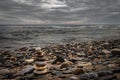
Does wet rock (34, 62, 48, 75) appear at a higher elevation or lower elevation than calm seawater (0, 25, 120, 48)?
lower

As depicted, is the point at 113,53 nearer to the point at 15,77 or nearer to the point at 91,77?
the point at 91,77

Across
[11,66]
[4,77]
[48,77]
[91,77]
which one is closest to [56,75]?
[48,77]

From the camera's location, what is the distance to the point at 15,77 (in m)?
5.14

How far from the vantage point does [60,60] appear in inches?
273

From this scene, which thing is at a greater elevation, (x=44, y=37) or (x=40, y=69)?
(x=44, y=37)

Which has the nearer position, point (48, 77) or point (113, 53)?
point (48, 77)

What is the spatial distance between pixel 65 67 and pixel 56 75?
906 mm

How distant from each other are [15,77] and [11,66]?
1753mm

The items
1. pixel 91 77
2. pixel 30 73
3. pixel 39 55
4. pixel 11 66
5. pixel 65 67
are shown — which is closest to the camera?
pixel 91 77

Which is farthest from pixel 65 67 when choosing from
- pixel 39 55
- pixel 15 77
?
pixel 39 55

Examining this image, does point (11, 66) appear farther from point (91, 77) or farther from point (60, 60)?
point (91, 77)

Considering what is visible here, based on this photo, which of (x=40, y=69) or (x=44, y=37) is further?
(x=44, y=37)

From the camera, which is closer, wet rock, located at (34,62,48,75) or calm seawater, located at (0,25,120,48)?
wet rock, located at (34,62,48,75)

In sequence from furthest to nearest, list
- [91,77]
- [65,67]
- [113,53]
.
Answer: [113,53], [65,67], [91,77]
